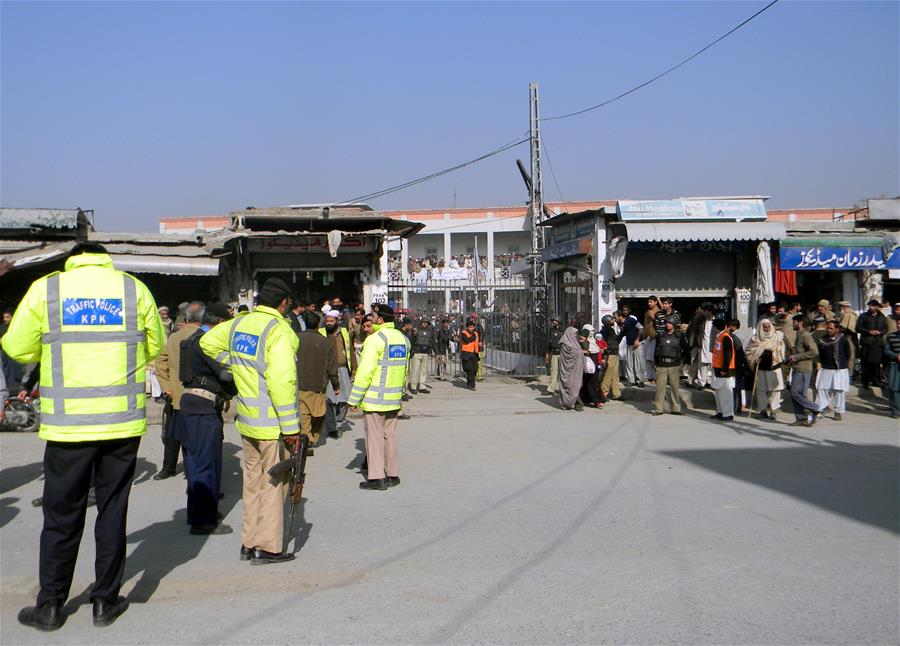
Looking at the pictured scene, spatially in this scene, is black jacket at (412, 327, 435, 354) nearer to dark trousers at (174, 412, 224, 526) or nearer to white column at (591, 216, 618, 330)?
white column at (591, 216, 618, 330)

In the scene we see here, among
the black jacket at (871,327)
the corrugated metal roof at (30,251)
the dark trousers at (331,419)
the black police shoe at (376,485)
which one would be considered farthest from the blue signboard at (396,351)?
the black jacket at (871,327)

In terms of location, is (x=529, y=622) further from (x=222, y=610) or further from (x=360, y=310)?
(x=360, y=310)

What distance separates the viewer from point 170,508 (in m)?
6.88

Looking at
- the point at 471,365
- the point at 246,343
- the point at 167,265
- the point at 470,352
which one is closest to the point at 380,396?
the point at 246,343

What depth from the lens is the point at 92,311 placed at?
424 cm

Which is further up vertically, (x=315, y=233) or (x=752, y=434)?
(x=315, y=233)

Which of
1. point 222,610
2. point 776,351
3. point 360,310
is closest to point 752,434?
point 776,351

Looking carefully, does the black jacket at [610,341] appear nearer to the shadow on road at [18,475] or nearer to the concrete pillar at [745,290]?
the concrete pillar at [745,290]

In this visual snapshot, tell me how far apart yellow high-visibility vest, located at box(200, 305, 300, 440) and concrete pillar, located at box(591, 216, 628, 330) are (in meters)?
12.6

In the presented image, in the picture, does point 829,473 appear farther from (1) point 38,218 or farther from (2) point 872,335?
(1) point 38,218

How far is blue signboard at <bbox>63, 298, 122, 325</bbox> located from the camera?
13.8 feet

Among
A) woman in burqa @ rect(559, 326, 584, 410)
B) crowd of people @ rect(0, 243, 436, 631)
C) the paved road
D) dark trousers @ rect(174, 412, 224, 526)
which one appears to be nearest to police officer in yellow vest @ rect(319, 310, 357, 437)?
the paved road

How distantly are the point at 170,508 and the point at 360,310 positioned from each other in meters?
8.81

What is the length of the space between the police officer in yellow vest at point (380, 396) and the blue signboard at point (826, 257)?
40.3 feet
